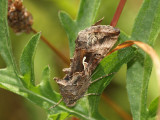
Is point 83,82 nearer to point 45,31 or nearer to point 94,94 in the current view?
point 94,94

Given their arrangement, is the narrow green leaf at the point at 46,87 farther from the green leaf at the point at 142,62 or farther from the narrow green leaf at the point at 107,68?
the green leaf at the point at 142,62

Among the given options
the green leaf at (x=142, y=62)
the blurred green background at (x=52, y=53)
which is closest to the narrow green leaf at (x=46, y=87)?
the green leaf at (x=142, y=62)

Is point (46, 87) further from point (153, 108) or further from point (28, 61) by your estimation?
point (153, 108)

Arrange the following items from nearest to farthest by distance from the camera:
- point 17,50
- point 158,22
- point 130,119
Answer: point 158,22 < point 130,119 < point 17,50

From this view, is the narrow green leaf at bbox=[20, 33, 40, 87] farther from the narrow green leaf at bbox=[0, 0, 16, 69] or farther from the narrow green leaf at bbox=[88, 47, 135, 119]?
the narrow green leaf at bbox=[88, 47, 135, 119]

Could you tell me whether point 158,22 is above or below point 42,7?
above

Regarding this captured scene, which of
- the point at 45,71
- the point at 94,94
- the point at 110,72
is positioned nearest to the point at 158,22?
the point at 110,72
